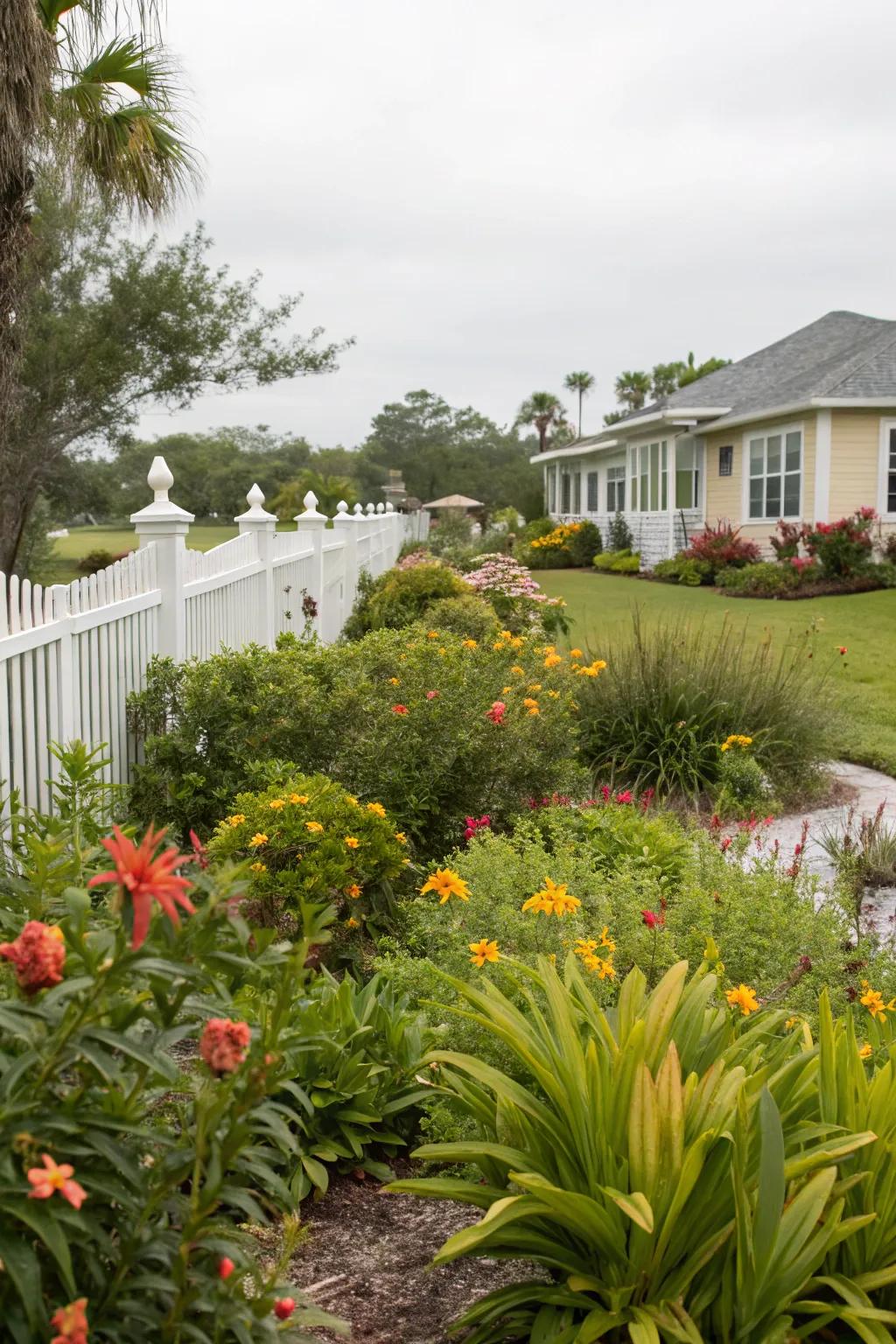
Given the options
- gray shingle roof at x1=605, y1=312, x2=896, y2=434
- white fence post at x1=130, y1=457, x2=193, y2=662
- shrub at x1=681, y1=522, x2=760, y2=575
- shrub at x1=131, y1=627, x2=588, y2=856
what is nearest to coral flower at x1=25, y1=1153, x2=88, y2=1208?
shrub at x1=131, y1=627, x2=588, y2=856

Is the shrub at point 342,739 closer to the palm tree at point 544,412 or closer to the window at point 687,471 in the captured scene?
the window at point 687,471

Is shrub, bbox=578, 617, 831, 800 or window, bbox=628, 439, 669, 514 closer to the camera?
shrub, bbox=578, 617, 831, 800

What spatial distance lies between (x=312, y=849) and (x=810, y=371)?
75.1 feet

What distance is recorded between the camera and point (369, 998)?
3227mm

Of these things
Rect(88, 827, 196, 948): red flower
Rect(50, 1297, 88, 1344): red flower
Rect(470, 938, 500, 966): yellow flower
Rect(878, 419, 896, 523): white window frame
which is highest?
Rect(878, 419, 896, 523): white window frame

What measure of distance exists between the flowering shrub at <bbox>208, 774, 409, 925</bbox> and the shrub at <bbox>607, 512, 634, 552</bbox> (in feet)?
81.2

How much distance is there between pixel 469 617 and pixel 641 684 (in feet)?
11.7

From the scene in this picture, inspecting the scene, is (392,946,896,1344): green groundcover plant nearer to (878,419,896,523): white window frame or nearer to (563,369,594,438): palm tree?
(878,419,896,523): white window frame

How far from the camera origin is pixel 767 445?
23.8m

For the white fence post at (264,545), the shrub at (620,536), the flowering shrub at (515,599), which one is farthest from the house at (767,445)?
the white fence post at (264,545)

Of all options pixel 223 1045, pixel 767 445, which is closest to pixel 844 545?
pixel 767 445

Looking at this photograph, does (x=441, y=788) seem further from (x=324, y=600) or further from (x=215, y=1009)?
(x=324, y=600)

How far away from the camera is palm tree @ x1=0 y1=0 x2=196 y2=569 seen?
8.30 m

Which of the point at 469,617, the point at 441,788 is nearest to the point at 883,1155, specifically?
the point at 441,788
